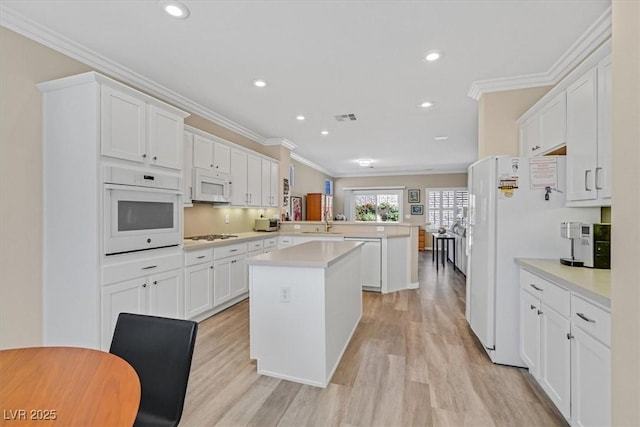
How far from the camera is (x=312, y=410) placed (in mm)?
1870

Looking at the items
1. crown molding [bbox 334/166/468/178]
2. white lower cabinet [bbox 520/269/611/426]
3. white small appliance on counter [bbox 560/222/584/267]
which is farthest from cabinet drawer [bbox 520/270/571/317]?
crown molding [bbox 334/166/468/178]

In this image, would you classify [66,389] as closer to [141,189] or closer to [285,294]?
[285,294]

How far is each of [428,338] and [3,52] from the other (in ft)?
13.8

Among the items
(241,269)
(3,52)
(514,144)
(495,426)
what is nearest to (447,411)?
(495,426)

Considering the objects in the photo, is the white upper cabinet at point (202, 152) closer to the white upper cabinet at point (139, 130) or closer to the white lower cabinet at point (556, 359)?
the white upper cabinet at point (139, 130)

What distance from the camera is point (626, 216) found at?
0.98 m

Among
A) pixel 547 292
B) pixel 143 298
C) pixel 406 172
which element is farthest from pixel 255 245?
pixel 406 172

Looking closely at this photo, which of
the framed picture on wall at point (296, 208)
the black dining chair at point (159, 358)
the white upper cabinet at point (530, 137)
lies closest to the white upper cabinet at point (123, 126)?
the black dining chair at point (159, 358)

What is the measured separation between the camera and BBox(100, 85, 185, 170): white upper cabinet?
2.31 m

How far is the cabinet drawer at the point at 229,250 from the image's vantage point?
11.8 feet

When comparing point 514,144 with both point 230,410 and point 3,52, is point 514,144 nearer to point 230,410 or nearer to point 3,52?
point 230,410

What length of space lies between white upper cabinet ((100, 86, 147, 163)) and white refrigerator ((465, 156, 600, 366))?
3035 mm

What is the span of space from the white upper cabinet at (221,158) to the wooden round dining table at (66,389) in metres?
3.14

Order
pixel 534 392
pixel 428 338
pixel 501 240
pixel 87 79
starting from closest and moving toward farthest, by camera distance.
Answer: pixel 534 392 → pixel 87 79 → pixel 501 240 → pixel 428 338
